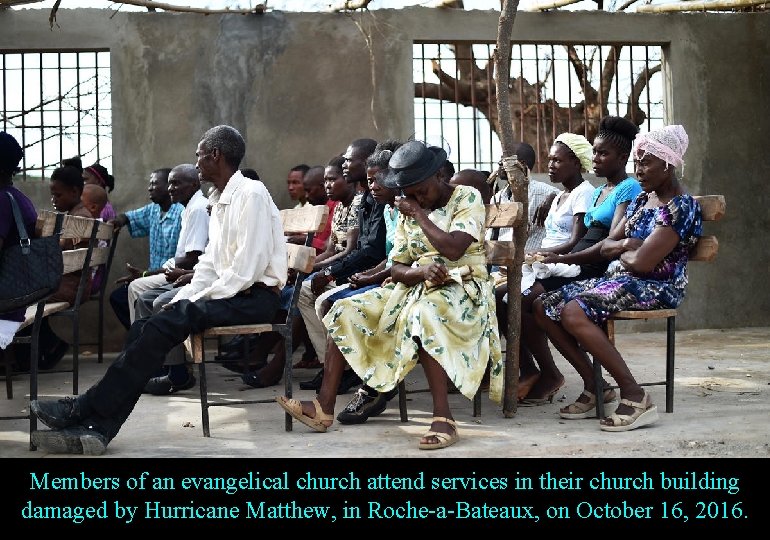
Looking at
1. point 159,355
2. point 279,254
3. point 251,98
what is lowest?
point 159,355

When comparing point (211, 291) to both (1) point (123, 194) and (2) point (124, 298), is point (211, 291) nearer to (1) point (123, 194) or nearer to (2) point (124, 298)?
(2) point (124, 298)

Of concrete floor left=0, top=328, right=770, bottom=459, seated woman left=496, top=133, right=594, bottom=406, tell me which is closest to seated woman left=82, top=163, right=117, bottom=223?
concrete floor left=0, top=328, right=770, bottom=459

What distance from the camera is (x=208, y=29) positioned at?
918 centimetres

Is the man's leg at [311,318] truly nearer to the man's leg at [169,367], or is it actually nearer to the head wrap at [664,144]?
the man's leg at [169,367]

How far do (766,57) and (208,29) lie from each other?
552 cm

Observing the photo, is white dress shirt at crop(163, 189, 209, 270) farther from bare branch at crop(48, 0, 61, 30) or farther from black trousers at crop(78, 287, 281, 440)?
bare branch at crop(48, 0, 61, 30)

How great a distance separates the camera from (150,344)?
4957mm

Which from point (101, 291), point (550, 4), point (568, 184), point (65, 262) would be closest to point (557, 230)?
point (568, 184)

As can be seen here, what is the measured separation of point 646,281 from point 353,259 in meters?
2.06

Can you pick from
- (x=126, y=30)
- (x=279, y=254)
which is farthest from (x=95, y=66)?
(x=279, y=254)

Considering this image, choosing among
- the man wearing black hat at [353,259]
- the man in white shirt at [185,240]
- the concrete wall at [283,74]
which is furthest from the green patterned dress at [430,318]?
the concrete wall at [283,74]

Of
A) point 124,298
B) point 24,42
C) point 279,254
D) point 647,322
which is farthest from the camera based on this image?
point 647,322

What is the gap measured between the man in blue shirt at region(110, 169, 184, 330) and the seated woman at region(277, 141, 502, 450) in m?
2.93

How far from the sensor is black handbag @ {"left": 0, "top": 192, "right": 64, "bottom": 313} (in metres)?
4.97
